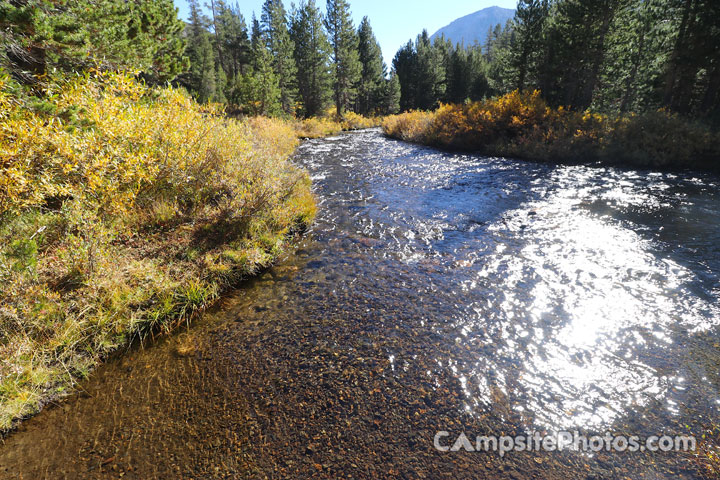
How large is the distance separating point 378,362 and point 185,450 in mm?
2518

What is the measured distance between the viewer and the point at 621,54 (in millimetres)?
21688

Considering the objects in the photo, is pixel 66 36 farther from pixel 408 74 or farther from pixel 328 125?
pixel 408 74

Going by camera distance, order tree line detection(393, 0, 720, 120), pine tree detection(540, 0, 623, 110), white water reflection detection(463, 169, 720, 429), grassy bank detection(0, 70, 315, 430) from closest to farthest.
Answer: white water reflection detection(463, 169, 720, 429), grassy bank detection(0, 70, 315, 430), tree line detection(393, 0, 720, 120), pine tree detection(540, 0, 623, 110)

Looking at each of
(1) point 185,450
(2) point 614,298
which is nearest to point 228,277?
(1) point 185,450

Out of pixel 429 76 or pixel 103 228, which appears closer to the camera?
pixel 103 228

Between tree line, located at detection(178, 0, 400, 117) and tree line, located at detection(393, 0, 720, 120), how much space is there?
22978 millimetres

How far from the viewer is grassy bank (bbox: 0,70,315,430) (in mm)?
4125

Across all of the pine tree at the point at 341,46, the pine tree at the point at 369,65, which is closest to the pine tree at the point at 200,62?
the pine tree at the point at 341,46

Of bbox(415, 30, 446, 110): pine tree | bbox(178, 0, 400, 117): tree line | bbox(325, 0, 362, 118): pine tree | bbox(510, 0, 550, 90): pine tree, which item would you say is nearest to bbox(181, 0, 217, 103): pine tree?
bbox(178, 0, 400, 117): tree line

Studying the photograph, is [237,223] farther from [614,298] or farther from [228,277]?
[614,298]

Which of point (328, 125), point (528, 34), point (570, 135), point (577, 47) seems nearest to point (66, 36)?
point (570, 135)

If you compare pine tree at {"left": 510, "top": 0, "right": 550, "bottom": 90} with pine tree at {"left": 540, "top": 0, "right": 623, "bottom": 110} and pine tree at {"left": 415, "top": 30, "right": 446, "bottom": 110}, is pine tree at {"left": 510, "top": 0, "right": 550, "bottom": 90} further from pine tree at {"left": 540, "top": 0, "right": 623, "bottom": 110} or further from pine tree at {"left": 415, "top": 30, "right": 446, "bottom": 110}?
pine tree at {"left": 415, "top": 30, "right": 446, "bottom": 110}

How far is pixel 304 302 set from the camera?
19.4 feet

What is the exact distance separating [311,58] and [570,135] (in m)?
35.7
